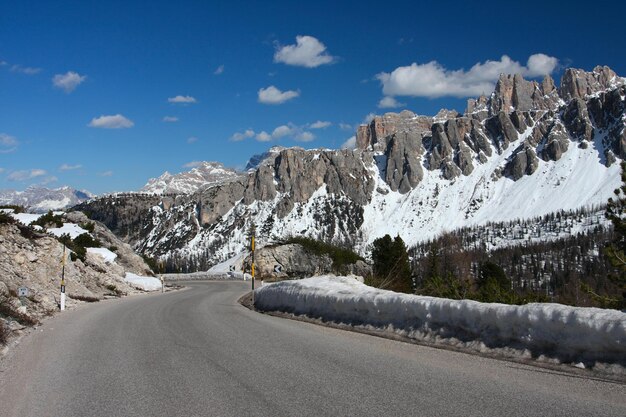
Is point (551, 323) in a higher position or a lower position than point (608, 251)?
lower

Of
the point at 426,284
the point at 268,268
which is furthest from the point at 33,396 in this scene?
the point at 268,268

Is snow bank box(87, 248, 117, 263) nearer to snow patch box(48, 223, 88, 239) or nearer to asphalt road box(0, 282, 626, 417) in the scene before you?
snow patch box(48, 223, 88, 239)

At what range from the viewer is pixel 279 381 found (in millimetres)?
7094

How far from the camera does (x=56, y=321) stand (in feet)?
53.0

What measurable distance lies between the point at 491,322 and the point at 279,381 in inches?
146

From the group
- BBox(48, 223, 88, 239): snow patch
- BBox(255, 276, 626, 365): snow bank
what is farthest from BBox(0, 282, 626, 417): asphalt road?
BBox(48, 223, 88, 239): snow patch

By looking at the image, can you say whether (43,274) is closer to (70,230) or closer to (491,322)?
(70,230)

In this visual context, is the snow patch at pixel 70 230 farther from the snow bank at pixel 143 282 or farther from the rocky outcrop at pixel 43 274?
the rocky outcrop at pixel 43 274

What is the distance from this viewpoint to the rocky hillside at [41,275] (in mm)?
17172

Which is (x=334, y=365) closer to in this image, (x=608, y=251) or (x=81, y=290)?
Result: (x=608, y=251)

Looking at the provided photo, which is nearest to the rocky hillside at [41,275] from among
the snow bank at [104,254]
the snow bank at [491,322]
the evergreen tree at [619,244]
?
the snow bank at [104,254]

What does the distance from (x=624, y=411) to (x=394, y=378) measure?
271 cm

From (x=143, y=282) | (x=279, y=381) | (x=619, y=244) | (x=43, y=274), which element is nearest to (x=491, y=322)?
(x=279, y=381)

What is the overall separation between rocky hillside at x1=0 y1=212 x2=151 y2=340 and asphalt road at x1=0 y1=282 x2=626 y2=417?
5.43m
